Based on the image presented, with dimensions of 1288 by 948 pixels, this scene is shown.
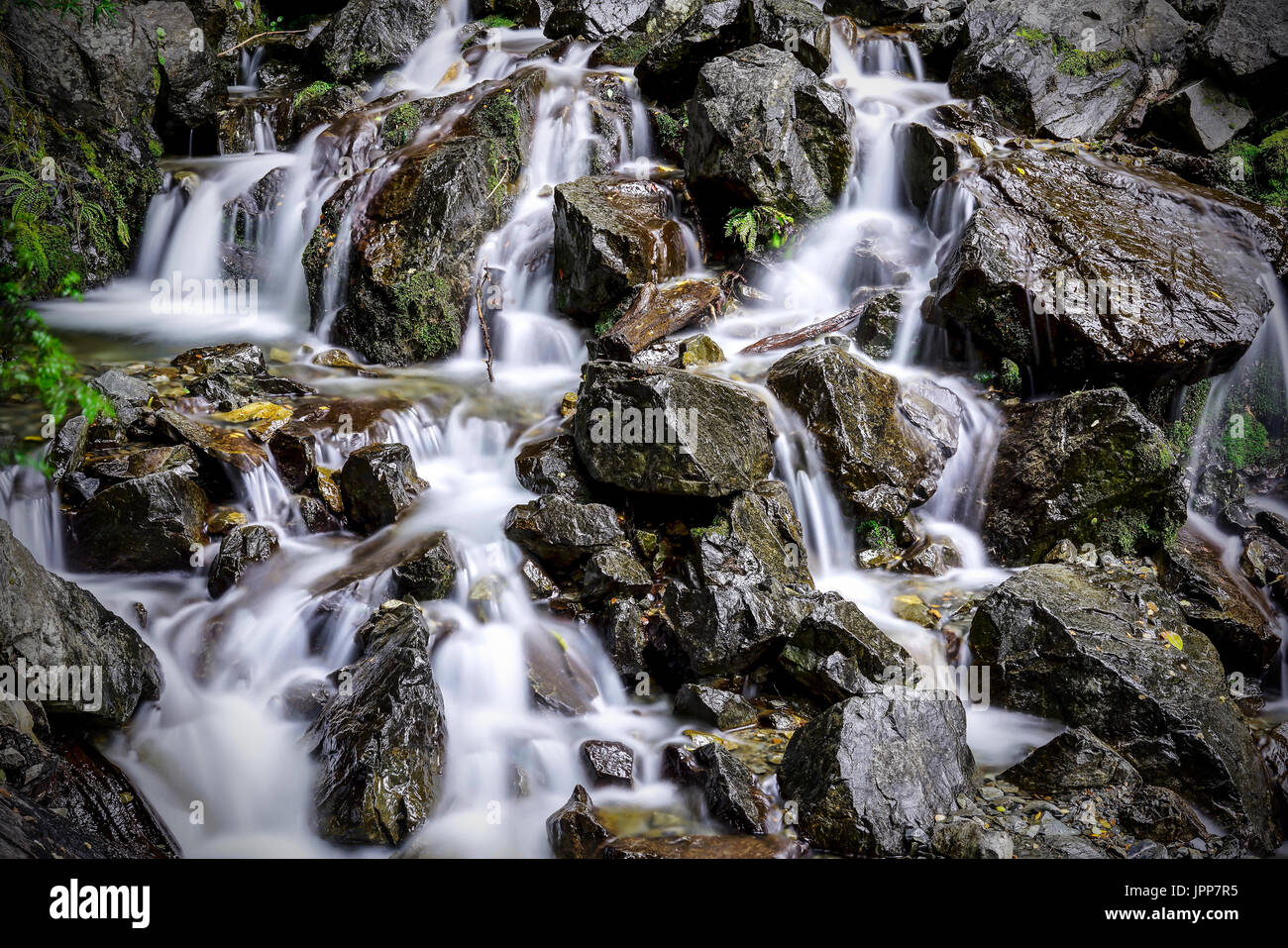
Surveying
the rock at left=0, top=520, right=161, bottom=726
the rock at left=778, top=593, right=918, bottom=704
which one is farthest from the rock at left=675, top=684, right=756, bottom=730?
the rock at left=0, top=520, right=161, bottom=726

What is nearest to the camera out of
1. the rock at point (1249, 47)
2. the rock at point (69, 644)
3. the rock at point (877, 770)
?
the rock at point (69, 644)

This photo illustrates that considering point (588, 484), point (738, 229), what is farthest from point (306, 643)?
point (738, 229)

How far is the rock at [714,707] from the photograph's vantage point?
5176 mm

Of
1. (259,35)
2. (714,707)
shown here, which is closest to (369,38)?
(259,35)

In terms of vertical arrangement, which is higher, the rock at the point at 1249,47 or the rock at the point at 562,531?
the rock at the point at 1249,47

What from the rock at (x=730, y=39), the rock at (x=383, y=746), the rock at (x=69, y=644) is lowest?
the rock at (x=383, y=746)

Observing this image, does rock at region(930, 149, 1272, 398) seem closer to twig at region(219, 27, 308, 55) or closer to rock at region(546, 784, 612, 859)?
rock at region(546, 784, 612, 859)

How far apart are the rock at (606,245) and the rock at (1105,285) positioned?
299 centimetres

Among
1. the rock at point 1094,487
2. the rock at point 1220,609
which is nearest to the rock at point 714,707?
the rock at point 1094,487

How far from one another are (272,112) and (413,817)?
11.1 meters

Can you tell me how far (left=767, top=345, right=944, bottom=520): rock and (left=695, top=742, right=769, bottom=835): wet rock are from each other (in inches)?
120

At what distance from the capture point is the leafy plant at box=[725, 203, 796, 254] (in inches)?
367

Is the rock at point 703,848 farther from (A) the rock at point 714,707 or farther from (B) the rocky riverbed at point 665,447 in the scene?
(A) the rock at point 714,707
